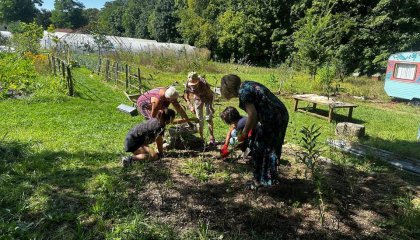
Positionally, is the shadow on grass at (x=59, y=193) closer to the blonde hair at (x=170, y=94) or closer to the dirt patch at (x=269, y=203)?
the dirt patch at (x=269, y=203)

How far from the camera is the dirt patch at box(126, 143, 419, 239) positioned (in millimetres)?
3094

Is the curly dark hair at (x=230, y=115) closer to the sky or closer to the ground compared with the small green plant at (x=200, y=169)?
closer to the sky

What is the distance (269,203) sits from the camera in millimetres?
3537

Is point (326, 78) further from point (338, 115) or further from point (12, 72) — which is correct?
point (12, 72)

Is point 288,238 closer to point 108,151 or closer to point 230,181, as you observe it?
point 230,181

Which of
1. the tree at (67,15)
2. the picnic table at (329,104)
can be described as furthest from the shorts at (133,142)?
the tree at (67,15)

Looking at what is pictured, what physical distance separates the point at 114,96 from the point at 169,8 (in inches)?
1588

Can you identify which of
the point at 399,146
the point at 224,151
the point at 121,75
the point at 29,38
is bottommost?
the point at 399,146

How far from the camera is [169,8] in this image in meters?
48.0

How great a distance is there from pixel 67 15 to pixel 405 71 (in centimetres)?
8969

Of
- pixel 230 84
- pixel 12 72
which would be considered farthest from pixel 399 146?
pixel 12 72

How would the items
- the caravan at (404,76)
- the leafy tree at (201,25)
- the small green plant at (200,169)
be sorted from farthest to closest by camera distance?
the leafy tree at (201,25) < the caravan at (404,76) < the small green plant at (200,169)

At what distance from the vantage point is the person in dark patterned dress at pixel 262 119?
345 cm

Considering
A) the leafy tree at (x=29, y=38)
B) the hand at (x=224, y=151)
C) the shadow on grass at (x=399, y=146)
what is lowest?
the shadow on grass at (x=399, y=146)
